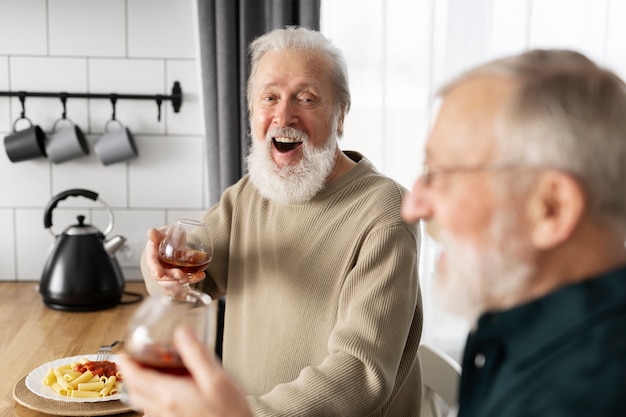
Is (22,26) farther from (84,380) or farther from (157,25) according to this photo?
(84,380)

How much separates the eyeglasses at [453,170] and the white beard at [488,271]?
5cm

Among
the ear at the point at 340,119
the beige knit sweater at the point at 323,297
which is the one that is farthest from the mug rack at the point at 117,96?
the ear at the point at 340,119

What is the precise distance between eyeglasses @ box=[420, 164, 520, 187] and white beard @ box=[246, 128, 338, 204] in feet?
2.12

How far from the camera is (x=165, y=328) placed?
29.1 inches

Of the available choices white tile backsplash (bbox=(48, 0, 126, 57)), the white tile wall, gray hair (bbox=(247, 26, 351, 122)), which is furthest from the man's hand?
white tile backsplash (bbox=(48, 0, 126, 57))

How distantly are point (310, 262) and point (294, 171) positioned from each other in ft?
0.64

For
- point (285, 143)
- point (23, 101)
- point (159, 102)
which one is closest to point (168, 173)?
point (159, 102)

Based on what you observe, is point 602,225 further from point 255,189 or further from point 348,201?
point 255,189

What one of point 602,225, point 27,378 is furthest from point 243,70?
point 602,225

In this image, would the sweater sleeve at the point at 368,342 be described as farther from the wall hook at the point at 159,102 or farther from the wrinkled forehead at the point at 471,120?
the wall hook at the point at 159,102

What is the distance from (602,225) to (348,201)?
75 cm

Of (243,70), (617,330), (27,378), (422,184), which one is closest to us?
(617,330)

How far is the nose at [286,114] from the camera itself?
1.49m

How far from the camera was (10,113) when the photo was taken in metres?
2.25
